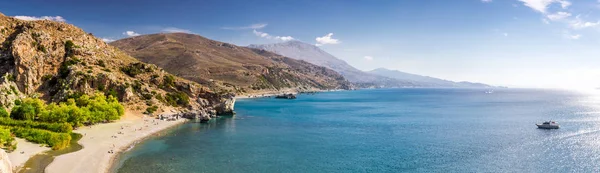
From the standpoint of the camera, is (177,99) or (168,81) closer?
(177,99)

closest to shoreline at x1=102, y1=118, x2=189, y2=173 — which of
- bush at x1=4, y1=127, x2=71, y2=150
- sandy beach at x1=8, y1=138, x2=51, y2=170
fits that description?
bush at x1=4, y1=127, x2=71, y2=150

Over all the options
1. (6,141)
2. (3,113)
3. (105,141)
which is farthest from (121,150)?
(3,113)

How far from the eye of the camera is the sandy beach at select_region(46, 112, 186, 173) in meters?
50.7

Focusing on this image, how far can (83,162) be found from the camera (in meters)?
52.9

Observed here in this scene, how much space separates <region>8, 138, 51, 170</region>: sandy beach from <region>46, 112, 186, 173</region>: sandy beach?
148 inches

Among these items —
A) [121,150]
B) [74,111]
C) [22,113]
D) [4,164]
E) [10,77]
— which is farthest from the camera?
[10,77]

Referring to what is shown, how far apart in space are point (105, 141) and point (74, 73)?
54.8m

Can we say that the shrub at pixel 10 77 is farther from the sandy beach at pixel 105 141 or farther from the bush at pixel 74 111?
the sandy beach at pixel 105 141

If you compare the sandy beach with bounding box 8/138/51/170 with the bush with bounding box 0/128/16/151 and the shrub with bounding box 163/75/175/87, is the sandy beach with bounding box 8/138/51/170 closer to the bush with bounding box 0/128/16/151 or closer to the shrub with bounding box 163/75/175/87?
the bush with bounding box 0/128/16/151

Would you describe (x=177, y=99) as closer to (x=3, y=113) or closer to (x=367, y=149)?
(x=3, y=113)

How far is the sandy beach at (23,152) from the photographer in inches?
1944

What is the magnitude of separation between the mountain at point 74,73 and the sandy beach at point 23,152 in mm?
36698

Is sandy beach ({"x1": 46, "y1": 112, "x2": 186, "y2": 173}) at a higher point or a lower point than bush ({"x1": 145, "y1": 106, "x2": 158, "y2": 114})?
lower

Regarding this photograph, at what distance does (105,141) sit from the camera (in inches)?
2719
